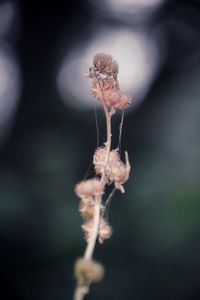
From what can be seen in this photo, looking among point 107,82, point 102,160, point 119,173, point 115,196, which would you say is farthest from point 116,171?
A: point 115,196

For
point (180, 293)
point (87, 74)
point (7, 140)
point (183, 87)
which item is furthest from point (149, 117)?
point (87, 74)

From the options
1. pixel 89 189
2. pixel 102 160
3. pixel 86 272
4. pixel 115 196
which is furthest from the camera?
pixel 115 196

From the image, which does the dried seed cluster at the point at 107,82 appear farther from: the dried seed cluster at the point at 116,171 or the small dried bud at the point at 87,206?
the small dried bud at the point at 87,206

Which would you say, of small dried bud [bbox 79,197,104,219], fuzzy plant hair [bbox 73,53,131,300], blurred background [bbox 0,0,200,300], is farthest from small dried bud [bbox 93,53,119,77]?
blurred background [bbox 0,0,200,300]

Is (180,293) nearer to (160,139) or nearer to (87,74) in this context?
(160,139)

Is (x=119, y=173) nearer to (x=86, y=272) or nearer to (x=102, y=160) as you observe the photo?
(x=102, y=160)

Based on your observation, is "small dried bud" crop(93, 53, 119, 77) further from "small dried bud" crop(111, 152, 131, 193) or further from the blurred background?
the blurred background

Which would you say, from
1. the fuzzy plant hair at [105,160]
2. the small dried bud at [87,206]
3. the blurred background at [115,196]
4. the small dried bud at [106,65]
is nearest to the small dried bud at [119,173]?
the fuzzy plant hair at [105,160]

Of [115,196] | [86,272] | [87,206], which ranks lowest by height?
[86,272]
